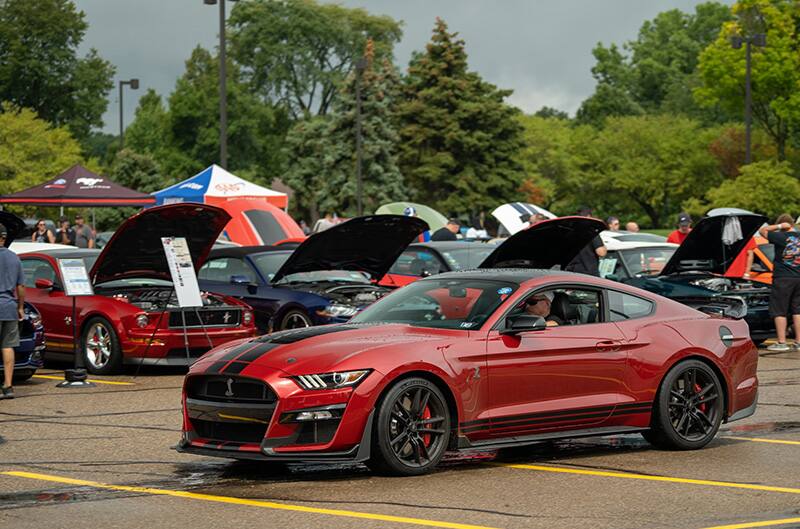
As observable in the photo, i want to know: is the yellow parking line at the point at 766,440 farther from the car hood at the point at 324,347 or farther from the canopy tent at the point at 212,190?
the canopy tent at the point at 212,190

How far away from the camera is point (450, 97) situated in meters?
71.6

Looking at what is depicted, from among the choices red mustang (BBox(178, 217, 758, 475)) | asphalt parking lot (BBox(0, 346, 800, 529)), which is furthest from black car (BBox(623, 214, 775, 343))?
red mustang (BBox(178, 217, 758, 475))

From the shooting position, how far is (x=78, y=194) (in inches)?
1362

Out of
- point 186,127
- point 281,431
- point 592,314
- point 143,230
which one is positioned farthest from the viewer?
point 186,127

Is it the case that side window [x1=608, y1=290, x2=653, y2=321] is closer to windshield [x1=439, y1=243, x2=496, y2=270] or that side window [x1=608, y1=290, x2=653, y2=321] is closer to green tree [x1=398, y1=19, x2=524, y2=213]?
windshield [x1=439, y1=243, x2=496, y2=270]

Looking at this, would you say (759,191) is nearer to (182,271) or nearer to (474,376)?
(182,271)

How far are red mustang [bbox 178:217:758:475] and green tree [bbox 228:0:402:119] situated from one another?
8561cm

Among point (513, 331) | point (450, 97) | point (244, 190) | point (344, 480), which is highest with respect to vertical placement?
point (450, 97)

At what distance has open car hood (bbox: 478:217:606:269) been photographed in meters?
14.9

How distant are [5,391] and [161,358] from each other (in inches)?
101

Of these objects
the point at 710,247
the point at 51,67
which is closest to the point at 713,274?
the point at 710,247

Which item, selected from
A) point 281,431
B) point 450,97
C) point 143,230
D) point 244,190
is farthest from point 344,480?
point 450,97

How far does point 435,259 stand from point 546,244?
5.97 meters

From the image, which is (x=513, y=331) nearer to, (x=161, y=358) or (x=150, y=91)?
(x=161, y=358)
